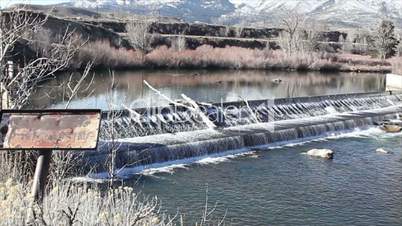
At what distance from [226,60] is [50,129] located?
37767 mm

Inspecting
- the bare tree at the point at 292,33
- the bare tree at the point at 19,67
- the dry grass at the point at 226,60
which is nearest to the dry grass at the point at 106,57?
the dry grass at the point at 226,60

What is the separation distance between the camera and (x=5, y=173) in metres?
6.59

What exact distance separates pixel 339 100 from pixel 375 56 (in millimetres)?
33264

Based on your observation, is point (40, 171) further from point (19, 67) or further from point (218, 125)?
point (218, 125)

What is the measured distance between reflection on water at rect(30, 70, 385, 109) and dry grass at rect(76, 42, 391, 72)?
6.99 feet

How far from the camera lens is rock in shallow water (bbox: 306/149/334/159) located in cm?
1406

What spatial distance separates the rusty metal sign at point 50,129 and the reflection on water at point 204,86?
15165mm

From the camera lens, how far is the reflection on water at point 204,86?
21547mm

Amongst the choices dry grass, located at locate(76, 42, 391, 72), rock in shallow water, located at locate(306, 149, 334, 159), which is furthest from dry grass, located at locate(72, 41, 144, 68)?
rock in shallow water, located at locate(306, 149, 334, 159)

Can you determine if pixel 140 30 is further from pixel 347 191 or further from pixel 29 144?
pixel 29 144

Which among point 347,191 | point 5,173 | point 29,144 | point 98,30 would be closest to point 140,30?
point 98,30

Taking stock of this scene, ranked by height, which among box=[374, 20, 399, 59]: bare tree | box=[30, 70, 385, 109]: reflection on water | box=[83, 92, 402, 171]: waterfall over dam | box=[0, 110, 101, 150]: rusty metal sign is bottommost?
box=[30, 70, 385, 109]: reflection on water

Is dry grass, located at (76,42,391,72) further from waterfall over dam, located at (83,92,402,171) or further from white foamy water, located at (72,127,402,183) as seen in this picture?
white foamy water, located at (72,127,402,183)

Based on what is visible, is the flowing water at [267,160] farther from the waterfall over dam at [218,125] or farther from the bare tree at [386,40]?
the bare tree at [386,40]
